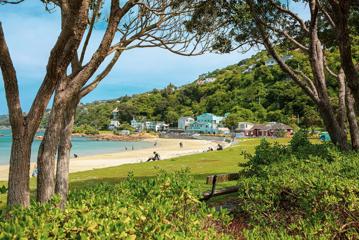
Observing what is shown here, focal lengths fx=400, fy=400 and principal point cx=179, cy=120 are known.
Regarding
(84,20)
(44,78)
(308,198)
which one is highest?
(84,20)

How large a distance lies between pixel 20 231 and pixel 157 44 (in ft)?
17.0

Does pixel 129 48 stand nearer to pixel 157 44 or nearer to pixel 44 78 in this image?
pixel 157 44

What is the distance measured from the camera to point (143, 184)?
4066 mm

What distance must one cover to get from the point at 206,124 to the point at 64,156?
114 m

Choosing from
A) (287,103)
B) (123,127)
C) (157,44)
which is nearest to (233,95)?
(287,103)

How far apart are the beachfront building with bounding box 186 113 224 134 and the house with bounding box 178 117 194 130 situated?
73.1 inches

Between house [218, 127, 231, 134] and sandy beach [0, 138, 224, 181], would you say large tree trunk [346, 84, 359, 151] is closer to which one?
sandy beach [0, 138, 224, 181]

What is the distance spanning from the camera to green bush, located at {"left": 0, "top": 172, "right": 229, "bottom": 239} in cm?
250

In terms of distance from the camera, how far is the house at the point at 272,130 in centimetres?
8044

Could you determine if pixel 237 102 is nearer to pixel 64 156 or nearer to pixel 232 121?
pixel 232 121

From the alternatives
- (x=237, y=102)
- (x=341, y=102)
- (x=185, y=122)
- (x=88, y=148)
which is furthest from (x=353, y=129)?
(x=185, y=122)

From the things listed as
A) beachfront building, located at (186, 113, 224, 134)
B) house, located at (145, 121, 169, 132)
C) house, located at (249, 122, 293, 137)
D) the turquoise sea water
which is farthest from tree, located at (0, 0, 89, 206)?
house, located at (145, 121, 169, 132)

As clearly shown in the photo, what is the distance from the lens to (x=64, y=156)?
5918mm

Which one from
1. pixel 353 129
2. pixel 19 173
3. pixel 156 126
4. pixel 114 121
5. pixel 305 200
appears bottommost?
pixel 305 200
